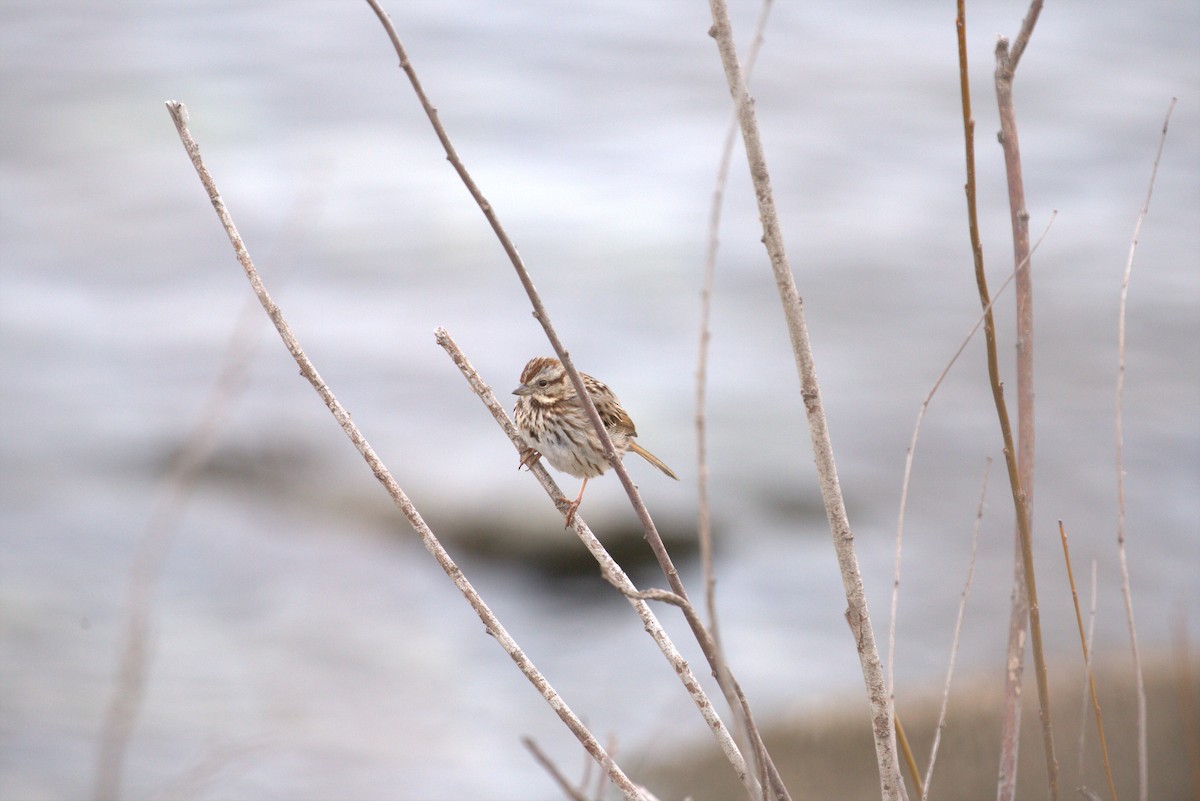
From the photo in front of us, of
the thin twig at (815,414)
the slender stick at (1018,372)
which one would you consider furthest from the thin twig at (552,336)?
the slender stick at (1018,372)

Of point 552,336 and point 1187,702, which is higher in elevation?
point 552,336

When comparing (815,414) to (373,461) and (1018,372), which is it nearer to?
(1018,372)

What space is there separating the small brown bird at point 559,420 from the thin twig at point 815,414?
7.04 feet

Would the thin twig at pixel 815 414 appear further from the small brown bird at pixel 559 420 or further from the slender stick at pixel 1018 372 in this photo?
the small brown bird at pixel 559 420

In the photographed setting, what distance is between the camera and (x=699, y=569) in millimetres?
7629

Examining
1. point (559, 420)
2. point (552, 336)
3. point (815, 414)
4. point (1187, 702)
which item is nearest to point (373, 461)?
point (552, 336)

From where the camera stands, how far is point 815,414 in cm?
201

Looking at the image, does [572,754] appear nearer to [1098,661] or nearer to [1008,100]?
[1098,661]

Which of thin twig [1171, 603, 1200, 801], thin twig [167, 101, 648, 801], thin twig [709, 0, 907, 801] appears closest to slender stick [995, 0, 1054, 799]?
thin twig [709, 0, 907, 801]

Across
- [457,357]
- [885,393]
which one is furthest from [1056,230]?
[457,357]

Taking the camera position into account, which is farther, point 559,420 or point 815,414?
point 559,420

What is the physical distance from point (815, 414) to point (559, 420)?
246 cm

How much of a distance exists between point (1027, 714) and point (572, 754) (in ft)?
7.90

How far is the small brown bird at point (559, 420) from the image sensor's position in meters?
4.37
